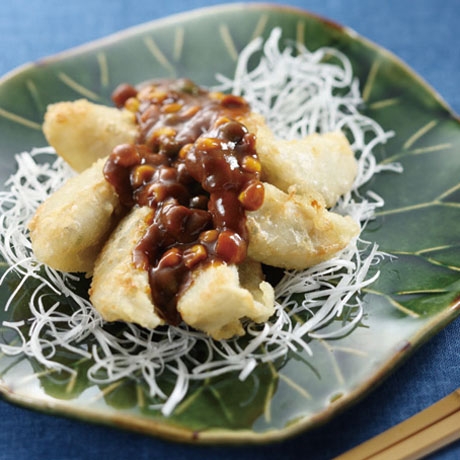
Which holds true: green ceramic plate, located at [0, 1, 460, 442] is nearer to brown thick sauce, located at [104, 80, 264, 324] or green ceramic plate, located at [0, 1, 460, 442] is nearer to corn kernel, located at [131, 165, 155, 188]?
brown thick sauce, located at [104, 80, 264, 324]

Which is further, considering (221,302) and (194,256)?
(194,256)

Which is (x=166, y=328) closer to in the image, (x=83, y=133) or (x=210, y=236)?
(x=210, y=236)

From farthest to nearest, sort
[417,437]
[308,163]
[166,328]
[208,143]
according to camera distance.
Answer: [308,163]
[208,143]
[166,328]
[417,437]

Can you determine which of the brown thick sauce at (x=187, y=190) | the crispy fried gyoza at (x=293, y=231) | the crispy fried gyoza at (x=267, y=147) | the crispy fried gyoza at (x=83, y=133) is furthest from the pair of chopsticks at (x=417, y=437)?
the crispy fried gyoza at (x=83, y=133)

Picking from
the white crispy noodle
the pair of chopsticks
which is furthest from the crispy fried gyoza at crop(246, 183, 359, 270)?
the pair of chopsticks

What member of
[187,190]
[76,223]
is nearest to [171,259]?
[187,190]

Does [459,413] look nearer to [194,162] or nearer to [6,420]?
[194,162]

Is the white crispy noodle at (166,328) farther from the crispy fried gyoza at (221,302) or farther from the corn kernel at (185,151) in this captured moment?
the corn kernel at (185,151)

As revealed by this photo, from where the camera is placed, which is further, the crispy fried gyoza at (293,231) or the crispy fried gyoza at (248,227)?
the crispy fried gyoza at (293,231)
